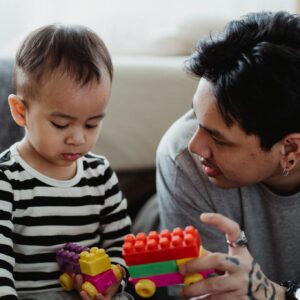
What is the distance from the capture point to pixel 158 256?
1009mm

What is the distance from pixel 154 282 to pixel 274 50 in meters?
0.52

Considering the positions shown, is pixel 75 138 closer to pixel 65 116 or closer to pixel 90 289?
pixel 65 116

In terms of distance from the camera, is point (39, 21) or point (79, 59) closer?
point (79, 59)

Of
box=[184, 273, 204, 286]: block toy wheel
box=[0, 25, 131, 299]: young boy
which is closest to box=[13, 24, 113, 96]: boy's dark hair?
box=[0, 25, 131, 299]: young boy

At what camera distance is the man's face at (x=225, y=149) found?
119 centimetres

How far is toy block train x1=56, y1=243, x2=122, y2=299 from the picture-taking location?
1.14m

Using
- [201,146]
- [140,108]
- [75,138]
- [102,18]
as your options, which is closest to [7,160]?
[75,138]

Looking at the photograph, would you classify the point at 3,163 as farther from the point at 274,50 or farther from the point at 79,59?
the point at 274,50

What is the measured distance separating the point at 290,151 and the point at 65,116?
1.59 ft

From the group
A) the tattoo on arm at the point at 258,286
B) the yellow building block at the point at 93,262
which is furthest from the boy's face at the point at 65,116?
the tattoo on arm at the point at 258,286

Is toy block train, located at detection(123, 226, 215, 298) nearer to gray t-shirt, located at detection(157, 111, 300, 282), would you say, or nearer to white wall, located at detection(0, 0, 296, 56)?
gray t-shirt, located at detection(157, 111, 300, 282)

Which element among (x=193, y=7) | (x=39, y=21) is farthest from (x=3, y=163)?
(x=193, y=7)

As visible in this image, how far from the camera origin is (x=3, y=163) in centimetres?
123

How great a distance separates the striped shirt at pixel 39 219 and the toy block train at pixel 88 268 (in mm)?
39
